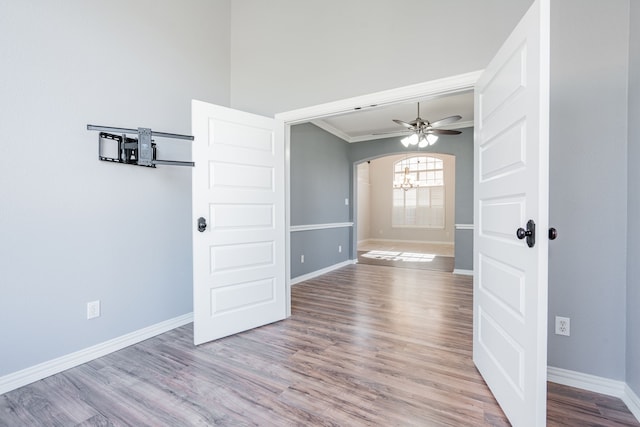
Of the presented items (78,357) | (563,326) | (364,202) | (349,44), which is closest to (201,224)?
(78,357)

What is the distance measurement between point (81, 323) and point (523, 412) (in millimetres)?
2788

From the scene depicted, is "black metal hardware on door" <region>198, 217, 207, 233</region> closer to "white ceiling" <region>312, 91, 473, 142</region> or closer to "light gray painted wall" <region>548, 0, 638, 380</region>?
"light gray painted wall" <region>548, 0, 638, 380</region>

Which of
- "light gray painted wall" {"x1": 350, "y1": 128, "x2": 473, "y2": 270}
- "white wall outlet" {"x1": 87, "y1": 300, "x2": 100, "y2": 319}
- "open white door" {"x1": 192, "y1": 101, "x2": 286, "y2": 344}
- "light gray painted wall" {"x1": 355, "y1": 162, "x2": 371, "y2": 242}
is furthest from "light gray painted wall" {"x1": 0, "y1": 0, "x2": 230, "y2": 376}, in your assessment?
"light gray painted wall" {"x1": 355, "y1": 162, "x2": 371, "y2": 242}

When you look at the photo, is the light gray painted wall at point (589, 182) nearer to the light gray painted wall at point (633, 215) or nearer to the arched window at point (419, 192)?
the light gray painted wall at point (633, 215)

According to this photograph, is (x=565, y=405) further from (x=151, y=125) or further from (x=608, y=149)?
(x=151, y=125)

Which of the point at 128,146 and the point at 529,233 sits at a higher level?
the point at 128,146

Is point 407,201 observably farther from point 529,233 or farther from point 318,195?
point 529,233

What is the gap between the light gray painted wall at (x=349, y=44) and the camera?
2.05 metres

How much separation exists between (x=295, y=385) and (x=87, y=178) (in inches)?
81.4

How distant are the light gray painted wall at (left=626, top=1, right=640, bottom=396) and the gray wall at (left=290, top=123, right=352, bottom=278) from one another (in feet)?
11.9


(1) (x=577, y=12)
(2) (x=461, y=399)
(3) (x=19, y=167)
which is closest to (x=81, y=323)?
(3) (x=19, y=167)

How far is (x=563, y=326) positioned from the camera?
1.83 meters

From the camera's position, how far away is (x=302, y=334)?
8.59 ft

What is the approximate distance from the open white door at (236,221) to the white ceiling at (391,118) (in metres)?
1.91
